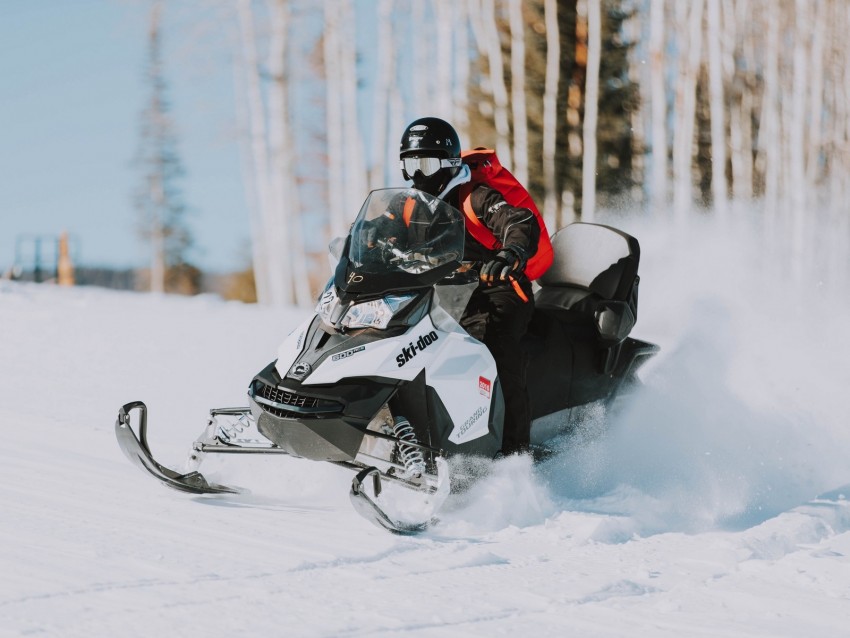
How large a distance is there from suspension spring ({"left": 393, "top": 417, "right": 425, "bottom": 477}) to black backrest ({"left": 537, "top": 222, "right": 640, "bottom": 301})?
5.49 ft

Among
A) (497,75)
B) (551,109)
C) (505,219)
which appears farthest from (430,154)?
(497,75)

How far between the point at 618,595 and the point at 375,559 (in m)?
0.75

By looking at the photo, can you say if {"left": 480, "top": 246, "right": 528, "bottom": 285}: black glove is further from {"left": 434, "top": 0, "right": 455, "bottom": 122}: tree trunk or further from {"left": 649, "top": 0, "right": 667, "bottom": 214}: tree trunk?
{"left": 434, "top": 0, "right": 455, "bottom": 122}: tree trunk

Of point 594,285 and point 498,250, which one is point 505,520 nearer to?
point 498,250

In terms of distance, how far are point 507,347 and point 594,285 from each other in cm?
104

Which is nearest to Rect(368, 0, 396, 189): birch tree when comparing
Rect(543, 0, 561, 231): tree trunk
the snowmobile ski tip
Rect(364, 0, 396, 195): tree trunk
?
Rect(364, 0, 396, 195): tree trunk

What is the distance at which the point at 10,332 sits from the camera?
773 cm

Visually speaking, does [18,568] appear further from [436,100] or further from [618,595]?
[436,100]

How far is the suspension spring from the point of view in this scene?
3.60m

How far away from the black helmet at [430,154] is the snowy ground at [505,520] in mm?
1193

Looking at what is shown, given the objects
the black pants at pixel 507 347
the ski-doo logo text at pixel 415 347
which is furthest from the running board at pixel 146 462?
the black pants at pixel 507 347

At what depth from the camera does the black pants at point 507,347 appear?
13.4 feet

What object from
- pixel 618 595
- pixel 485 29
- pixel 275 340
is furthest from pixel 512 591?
pixel 485 29

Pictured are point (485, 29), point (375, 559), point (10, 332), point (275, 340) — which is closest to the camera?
point (375, 559)
